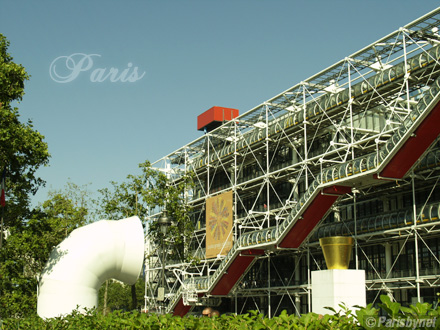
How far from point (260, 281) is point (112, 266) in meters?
18.4

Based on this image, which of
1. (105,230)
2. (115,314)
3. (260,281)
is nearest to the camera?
(115,314)

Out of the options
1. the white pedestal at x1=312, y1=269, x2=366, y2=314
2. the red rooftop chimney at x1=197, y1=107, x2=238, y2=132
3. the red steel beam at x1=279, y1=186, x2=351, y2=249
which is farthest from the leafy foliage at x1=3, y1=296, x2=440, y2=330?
the red rooftop chimney at x1=197, y1=107, x2=238, y2=132

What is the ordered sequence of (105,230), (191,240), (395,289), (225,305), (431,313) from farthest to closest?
(191,240) → (225,305) → (395,289) → (105,230) → (431,313)

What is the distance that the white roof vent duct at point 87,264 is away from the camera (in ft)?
67.6

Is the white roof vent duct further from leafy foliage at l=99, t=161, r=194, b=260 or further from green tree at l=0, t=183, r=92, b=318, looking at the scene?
leafy foliage at l=99, t=161, r=194, b=260

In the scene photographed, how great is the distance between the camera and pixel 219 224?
134 ft

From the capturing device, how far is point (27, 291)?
80.7 feet

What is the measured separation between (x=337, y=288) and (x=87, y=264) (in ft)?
30.1

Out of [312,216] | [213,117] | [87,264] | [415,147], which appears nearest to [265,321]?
[87,264]

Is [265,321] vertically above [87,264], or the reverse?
[87,264]

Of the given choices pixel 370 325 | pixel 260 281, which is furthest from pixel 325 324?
pixel 260 281

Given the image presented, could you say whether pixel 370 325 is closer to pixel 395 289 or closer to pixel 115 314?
pixel 115 314

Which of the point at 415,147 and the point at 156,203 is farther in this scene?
the point at 156,203

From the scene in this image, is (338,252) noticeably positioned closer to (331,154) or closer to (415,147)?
(415,147)
